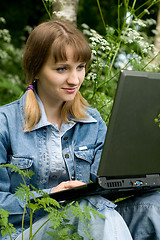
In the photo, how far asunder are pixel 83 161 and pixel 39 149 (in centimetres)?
26

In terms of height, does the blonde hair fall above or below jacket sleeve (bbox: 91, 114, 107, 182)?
above

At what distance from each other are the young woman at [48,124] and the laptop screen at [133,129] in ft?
1.48

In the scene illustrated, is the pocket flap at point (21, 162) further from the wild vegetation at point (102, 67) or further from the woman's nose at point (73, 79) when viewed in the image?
the woman's nose at point (73, 79)

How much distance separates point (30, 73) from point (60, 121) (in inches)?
12.0

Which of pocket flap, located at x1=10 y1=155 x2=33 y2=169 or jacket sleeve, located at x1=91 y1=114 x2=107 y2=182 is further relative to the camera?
jacket sleeve, located at x1=91 y1=114 x2=107 y2=182

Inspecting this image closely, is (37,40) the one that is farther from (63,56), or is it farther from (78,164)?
(78,164)

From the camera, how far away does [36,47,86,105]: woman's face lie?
200 cm

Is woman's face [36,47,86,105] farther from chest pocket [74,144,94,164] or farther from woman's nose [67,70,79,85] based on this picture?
chest pocket [74,144,94,164]

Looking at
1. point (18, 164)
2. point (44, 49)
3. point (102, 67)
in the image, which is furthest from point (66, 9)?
point (18, 164)

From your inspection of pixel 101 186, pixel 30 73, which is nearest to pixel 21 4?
pixel 30 73

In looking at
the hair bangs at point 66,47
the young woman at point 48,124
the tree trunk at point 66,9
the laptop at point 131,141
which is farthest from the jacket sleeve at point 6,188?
the tree trunk at point 66,9

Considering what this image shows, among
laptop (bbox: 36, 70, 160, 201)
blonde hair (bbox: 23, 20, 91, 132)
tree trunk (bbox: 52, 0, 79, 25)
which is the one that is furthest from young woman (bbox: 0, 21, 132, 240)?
tree trunk (bbox: 52, 0, 79, 25)

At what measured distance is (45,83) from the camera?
2.07m

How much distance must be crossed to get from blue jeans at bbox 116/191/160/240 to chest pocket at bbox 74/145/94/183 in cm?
35
